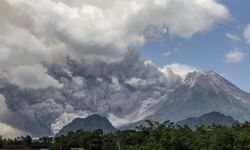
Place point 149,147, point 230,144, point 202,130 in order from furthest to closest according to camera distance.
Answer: point 202,130, point 149,147, point 230,144

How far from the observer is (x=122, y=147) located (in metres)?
180

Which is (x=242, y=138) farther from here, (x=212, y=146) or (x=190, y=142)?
(x=190, y=142)

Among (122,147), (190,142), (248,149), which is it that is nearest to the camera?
(248,149)

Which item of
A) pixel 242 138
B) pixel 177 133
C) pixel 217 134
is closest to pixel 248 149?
pixel 242 138

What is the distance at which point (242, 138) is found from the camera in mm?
107062

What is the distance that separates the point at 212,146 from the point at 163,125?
72.9 meters

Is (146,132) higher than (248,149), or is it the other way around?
(146,132)

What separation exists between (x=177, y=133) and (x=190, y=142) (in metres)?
12.8

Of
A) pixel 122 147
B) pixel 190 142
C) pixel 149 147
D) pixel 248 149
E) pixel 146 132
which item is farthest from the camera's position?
pixel 146 132

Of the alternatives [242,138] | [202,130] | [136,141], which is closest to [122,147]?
[136,141]

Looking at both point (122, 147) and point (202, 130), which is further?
point (122, 147)

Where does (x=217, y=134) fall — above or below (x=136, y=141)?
below

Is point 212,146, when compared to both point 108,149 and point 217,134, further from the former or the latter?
point 108,149

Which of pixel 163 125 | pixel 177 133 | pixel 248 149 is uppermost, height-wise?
pixel 163 125
